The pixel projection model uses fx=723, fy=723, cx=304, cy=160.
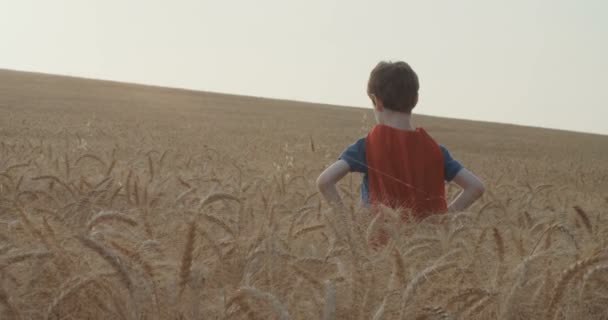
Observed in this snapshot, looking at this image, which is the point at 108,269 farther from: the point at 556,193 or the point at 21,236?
the point at 556,193

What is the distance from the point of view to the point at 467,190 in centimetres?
335

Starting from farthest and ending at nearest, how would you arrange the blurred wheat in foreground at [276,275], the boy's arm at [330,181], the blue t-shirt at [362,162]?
the blue t-shirt at [362,162], the boy's arm at [330,181], the blurred wheat in foreground at [276,275]

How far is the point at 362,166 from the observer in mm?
3365

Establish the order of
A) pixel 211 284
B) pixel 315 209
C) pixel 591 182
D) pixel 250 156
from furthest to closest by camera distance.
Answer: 1. pixel 591 182
2. pixel 250 156
3. pixel 315 209
4. pixel 211 284

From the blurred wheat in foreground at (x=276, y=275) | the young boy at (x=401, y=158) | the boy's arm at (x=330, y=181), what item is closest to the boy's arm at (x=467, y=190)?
the young boy at (x=401, y=158)

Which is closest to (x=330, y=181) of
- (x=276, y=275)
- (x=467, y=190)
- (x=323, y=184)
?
(x=323, y=184)

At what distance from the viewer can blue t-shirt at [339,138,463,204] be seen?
3.31 meters

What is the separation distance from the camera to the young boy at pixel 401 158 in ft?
10.9

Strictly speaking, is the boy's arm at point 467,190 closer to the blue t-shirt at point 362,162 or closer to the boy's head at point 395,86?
the blue t-shirt at point 362,162

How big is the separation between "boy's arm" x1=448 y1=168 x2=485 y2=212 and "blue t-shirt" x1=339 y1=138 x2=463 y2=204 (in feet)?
0.15

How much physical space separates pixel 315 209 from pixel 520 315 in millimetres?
1240

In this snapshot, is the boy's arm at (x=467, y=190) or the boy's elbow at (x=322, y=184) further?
the boy's arm at (x=467, y=190)

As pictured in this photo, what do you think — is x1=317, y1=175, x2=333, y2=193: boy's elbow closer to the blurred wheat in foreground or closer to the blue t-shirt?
the blue t-shirt

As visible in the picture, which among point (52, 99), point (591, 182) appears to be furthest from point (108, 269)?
point (52, 99)
